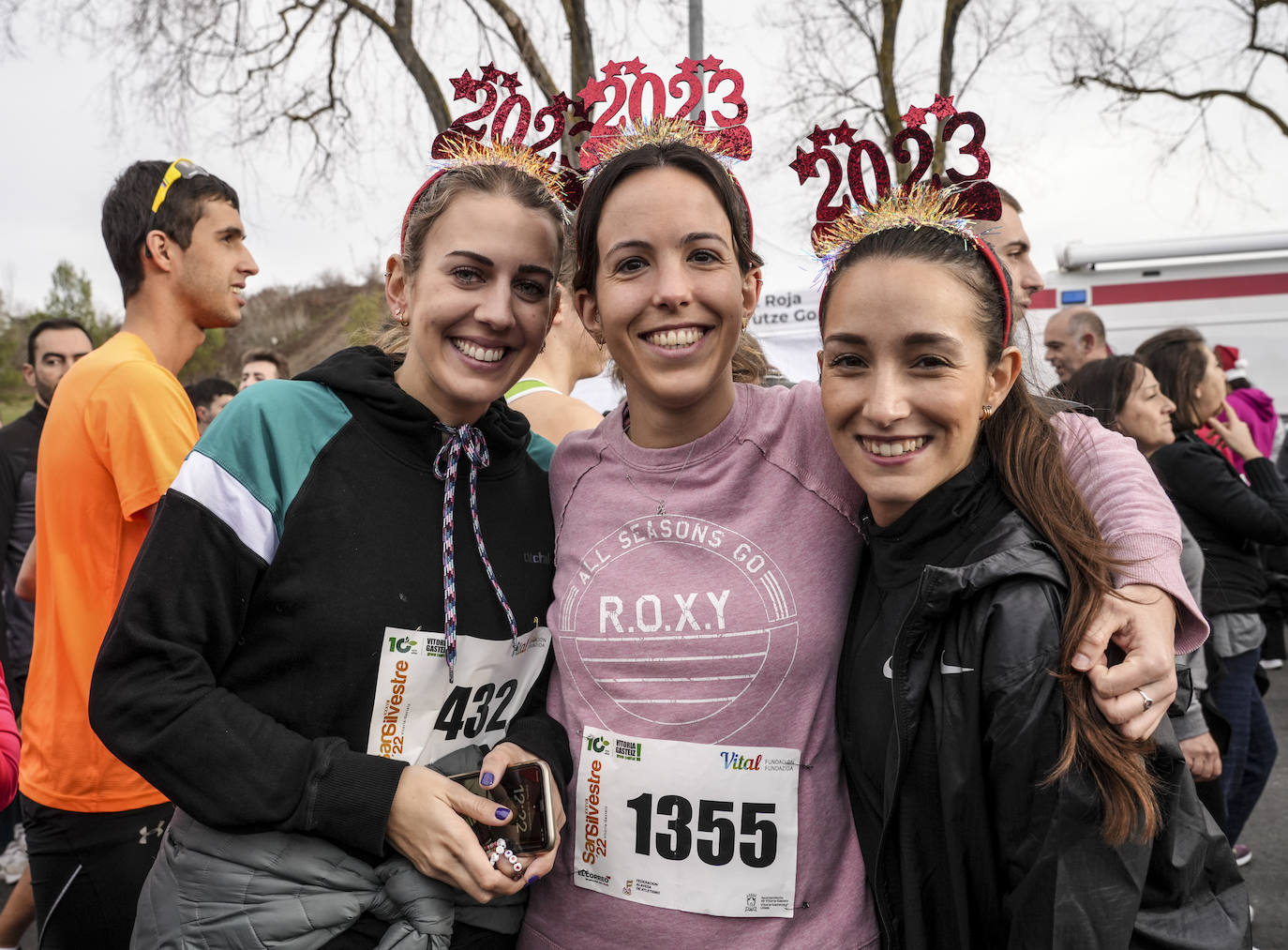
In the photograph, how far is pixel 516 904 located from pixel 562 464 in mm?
875

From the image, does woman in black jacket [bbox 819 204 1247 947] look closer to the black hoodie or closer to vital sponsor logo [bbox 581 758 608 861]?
vital sponsor logo [bbox 581 758 608 861]

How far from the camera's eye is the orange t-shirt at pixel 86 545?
2232 mm

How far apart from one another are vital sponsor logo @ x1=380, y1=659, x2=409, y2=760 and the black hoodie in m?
0.03

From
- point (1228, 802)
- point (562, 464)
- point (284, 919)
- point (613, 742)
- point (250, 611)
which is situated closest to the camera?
point (284, 919)

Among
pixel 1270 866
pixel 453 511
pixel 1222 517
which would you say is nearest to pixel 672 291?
pixel 453 511

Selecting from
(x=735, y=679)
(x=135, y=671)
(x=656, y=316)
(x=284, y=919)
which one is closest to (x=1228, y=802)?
(x=735, y=679)

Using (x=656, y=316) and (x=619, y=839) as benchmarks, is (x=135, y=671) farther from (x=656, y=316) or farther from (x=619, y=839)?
(x=656, y=316)

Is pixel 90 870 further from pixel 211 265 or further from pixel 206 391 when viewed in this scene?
pixel 206 391

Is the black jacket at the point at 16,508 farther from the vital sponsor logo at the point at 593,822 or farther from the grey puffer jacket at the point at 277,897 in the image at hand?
the vital sponsor logo at the point at 593,822

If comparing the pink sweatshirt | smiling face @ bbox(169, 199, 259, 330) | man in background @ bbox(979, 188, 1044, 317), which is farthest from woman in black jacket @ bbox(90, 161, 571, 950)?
man in background @ bbox(979, 188, 1044, 317)

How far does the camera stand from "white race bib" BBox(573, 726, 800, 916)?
1.60 metres

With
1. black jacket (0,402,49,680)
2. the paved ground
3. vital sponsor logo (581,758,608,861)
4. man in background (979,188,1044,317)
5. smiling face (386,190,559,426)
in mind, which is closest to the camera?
vital sponsor logo (581,758,608,861)

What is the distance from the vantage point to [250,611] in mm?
1588

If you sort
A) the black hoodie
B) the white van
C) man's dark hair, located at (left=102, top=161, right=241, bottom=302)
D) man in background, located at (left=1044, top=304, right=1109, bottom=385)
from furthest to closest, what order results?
the white van
man in background, located at (left=1044, top=304, right=1109, bottom=385)
man's dark hair, located at (left=102, top=161, right=241, bottom=302)
the black hoodie
